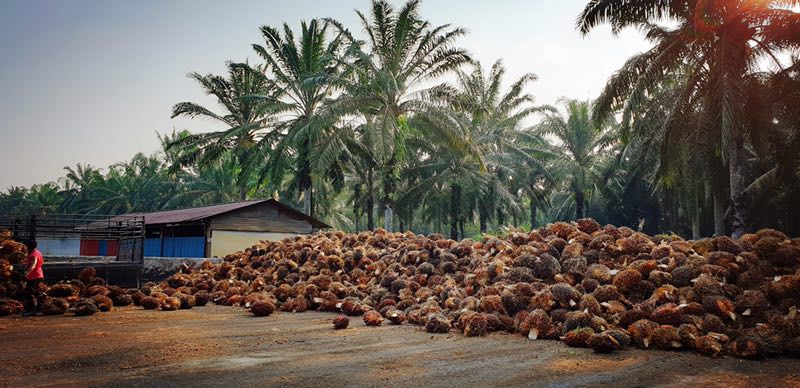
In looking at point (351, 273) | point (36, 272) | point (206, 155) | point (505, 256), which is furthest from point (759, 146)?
point (206, 155)

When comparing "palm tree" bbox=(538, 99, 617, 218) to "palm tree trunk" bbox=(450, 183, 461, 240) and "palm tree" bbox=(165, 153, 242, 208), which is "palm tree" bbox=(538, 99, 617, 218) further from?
"palm tree" bbox=(165, 153, 242, 208)

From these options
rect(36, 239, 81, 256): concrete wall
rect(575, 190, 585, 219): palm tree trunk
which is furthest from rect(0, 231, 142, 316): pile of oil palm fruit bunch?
rect(36, 239, 81, 256): concrete wall

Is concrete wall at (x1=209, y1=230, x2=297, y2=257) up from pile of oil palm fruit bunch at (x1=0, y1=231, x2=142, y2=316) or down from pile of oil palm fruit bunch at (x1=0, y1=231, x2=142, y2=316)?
up

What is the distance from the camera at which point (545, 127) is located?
30.3 meters

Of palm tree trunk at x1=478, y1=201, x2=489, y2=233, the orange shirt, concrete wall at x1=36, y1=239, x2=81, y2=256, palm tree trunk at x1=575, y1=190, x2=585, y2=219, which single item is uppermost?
palm tree trunk at x1=575, y1=190, x2=585, y2=219

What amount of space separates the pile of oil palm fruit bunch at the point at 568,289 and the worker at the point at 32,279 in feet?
6.37

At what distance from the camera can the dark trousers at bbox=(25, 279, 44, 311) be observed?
33.9ft

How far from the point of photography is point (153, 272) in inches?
648

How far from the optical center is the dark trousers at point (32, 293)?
33.9 ft

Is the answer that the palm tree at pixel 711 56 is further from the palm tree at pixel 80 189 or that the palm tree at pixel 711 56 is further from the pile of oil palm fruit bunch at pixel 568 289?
the palm tree at pixel 80 189

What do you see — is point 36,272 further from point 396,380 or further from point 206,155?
point 206,155

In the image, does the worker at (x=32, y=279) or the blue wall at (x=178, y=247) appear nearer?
the worker at (x=32, y=279)

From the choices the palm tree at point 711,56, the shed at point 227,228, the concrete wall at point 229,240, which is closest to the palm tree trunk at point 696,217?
the palm tree at point 711,56

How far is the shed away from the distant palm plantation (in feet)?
7.30
